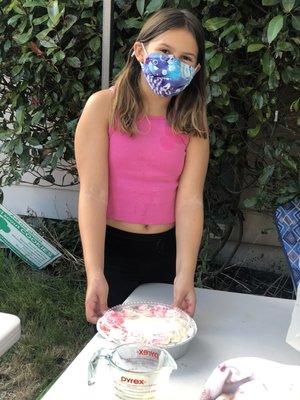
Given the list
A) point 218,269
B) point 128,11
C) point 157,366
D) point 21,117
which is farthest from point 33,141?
point 157,366

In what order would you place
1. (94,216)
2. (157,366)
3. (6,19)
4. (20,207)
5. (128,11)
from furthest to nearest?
1. (20,207)
2. (6,19)
3. (128,11)
4. (94,216)
5. (157,366)

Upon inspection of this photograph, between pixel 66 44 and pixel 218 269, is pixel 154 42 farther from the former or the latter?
pixel 218 269

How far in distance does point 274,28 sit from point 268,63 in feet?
0.79

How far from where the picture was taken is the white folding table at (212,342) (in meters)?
1.13

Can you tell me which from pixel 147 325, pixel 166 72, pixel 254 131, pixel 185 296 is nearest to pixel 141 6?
pixel 254 131

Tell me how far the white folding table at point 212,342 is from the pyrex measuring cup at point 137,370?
2.3 inches

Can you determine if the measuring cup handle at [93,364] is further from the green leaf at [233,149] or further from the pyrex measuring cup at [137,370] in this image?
the green leaf at [233,149]

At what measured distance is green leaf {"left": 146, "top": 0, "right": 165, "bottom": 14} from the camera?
2493mm

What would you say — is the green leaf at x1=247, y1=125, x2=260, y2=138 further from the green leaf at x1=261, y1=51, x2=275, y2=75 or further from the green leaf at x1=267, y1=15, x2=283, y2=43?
the green leaf at x1=267, y1=15, x2=283, y2=43

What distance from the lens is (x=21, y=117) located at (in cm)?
300

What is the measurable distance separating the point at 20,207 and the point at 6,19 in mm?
1503

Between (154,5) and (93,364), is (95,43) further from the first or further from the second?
(93,364)

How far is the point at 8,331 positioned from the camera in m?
1.25

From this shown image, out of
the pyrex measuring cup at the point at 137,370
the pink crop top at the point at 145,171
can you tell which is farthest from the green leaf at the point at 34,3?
the pyrex measuring cup at the point at 137,370
